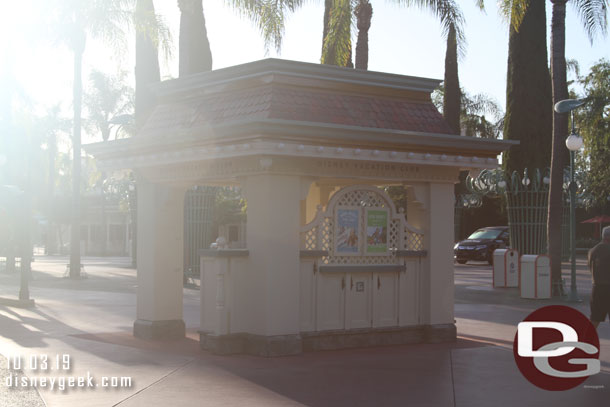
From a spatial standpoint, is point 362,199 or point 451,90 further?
point 451,90

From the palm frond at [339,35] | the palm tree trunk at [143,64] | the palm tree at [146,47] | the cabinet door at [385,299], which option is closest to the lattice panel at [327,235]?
the cabinet door at [385,299]

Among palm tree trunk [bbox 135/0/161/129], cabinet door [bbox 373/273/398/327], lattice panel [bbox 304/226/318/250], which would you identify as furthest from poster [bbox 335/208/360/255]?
palm tree trunk [bbox 135/0/161/129]

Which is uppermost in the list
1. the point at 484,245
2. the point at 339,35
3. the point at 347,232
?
the point at 339,35

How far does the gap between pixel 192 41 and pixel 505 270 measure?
1191 centimetres

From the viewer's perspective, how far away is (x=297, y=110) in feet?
40.7

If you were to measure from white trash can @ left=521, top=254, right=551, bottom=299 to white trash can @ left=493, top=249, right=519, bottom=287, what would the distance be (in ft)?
10.9

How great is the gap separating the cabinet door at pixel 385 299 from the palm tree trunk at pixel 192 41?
49.6 ft

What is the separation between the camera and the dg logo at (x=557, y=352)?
10141 mm

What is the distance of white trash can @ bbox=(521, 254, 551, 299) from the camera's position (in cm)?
2211

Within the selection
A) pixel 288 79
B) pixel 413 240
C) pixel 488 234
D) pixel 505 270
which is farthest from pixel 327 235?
pixel 488 234

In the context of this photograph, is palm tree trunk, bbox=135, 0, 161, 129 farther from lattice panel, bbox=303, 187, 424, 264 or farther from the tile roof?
lattice panel, bbox=303, 187, 424, 264

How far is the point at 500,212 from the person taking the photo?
51594 millimetres

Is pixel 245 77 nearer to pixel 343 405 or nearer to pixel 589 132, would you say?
pixel 343 405

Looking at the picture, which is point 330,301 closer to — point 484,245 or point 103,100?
point 484,245
